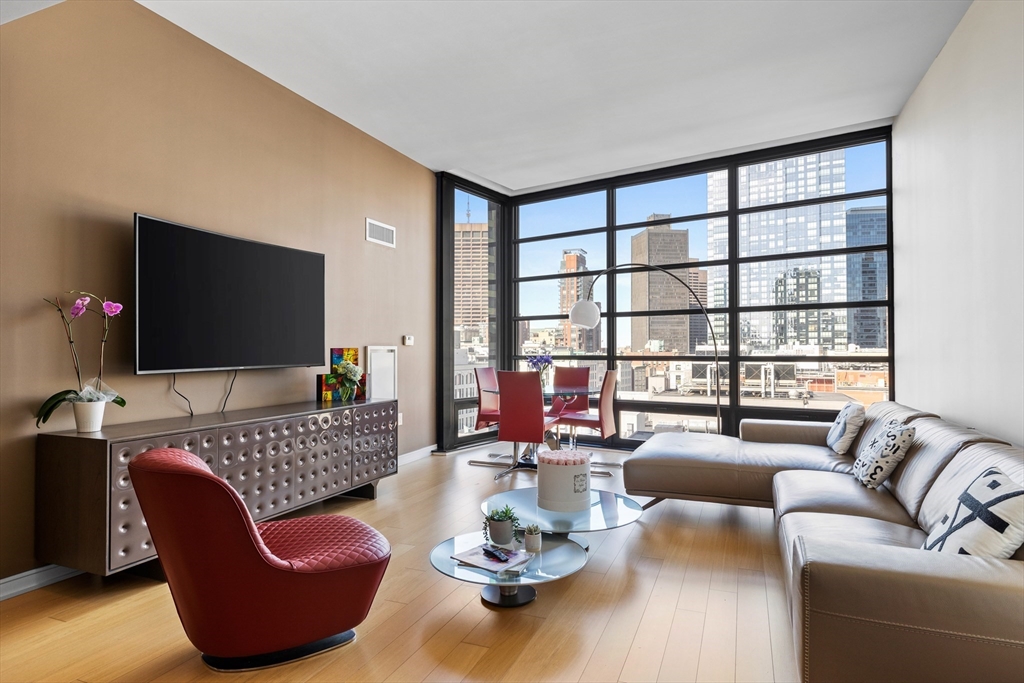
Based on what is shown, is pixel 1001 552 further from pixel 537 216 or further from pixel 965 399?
pixel 537 216

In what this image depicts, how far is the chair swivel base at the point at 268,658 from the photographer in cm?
188

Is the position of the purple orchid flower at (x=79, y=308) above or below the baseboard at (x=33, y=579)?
above

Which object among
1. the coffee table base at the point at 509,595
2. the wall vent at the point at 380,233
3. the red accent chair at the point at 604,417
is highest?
the wall vent at the point at 380,233

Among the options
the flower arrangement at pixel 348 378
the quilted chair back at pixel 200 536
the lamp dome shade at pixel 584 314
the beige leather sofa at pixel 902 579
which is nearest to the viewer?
the beige leather sofa at pixel 902 579

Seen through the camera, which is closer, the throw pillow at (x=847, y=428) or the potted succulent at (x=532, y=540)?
the potted succulent at (x=532, y=540)

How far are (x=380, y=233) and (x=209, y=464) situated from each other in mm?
2747

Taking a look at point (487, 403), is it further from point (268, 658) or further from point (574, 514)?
point (268, 658)

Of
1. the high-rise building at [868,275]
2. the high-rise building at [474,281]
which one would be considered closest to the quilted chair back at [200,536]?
the high-rise building at [474,281]

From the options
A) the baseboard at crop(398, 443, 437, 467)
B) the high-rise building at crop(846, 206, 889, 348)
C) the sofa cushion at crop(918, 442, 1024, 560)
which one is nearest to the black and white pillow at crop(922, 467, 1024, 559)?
the sofa cushion at crop(918, 442, 1024, 560)

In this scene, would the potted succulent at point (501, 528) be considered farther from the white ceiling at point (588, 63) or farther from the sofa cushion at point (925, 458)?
the white ceiling at point (588, 63)

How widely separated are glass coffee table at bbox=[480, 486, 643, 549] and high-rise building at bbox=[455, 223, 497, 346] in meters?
3.34

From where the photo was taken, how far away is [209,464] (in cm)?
280

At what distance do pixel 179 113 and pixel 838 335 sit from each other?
5.34 m

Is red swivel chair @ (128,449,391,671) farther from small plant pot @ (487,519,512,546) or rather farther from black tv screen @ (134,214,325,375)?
black tv screen @ (134,214,325,375)
